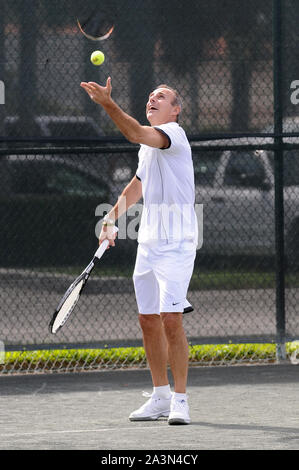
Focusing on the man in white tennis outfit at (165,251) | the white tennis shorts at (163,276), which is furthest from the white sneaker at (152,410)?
the white tennis shorts at (163,276)

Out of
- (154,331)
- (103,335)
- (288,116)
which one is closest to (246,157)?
(288,116)

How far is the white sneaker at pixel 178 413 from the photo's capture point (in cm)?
687

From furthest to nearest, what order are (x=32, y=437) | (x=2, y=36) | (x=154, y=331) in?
(x=2, y=36), (x=154, y=331), (x=32, y=437)

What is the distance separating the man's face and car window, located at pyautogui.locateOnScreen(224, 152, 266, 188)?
216cm

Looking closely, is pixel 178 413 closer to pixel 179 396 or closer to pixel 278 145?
pixel 179 396

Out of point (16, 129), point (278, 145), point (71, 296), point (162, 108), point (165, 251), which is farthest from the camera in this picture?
point (278, 145)

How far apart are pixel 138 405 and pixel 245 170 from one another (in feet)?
8.31

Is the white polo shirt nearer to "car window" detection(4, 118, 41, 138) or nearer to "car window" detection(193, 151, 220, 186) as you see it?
"car window" detection(4, 118, 41, 138)

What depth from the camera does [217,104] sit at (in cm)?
919

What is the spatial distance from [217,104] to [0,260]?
6.77 ft

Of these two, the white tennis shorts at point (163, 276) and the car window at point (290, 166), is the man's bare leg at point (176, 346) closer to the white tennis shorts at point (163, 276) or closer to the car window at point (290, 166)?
the white tennis shorts at point (163, 276)

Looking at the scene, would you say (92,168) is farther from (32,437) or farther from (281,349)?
(32,437)

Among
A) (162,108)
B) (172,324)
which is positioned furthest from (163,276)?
(162,108)

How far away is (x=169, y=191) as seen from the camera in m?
6.96
